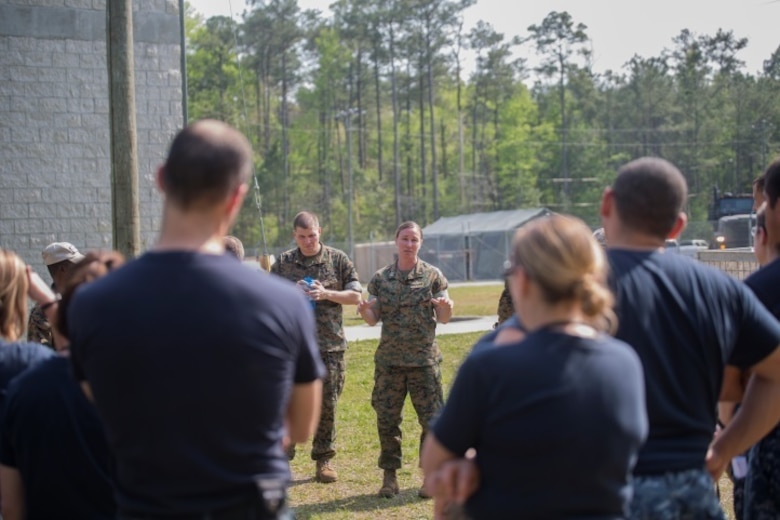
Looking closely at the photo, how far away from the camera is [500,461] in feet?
8.92

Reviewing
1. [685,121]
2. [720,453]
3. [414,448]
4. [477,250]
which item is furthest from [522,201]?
[720,453]

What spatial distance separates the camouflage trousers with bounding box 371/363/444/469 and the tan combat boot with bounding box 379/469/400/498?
0.38 feet

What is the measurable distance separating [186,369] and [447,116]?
77.6 meters

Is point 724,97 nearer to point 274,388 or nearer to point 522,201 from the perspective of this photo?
point 522,201

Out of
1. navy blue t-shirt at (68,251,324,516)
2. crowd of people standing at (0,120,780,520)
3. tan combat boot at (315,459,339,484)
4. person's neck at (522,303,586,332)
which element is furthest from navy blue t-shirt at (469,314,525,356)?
tan combat boot at (315,459,339,484)

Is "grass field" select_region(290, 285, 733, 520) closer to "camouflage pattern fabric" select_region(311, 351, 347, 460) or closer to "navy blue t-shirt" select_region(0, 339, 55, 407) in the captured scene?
"camouflage pattern fabric" select_region(311, 351, 347, 460)

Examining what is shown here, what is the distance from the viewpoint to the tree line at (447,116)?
227 feet

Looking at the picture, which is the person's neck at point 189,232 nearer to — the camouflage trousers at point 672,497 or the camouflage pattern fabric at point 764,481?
the camouflage trousers at point 672,497

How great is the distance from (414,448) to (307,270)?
233cm

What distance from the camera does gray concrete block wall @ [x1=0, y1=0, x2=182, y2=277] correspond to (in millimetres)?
12094

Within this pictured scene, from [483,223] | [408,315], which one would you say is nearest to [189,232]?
[408,315]

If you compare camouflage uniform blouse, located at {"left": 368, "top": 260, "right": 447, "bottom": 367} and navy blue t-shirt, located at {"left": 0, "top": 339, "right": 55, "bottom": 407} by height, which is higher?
navy blue t-shirt, located at {"left": 0, "top": 339, "right": 55, "bottom": 407}

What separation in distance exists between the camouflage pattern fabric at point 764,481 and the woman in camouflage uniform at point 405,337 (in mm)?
4303

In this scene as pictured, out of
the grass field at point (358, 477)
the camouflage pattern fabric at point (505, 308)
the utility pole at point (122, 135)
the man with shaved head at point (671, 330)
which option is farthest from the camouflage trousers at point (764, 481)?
the utility pole at point (122, 135)
